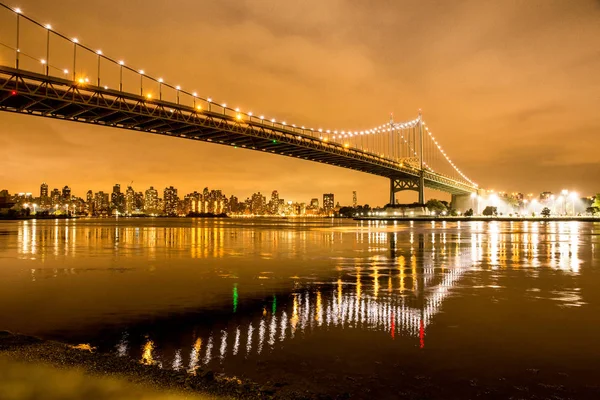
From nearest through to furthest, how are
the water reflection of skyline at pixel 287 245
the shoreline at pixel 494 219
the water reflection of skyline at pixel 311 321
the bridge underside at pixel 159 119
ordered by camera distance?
the water reflection of skyline at pixel 311 321
the water reflection of skyline at pixel 287 245
the bridge underside at pixel 159 119
the shoreline at pixel 494 219

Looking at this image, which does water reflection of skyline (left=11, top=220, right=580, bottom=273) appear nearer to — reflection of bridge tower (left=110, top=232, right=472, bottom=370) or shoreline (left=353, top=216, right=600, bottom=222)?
reflection of bridge tower (left=110, top=232, right=472, bottom=370)

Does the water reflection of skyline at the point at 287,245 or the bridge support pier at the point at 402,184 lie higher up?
the bridge support pier at the point at 402,184

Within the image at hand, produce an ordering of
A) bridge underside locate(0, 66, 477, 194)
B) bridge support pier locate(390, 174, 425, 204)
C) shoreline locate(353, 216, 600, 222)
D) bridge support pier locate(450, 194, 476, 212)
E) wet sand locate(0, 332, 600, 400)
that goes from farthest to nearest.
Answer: bridge support pier locate(450, 194, 476, 212) < bridge support pier locate(390, 174, 425, 204) < shoreline locate(353, 216, 600, 222) < bridge underside locate(0, 66, 477, 194) < wet sand locate(0, 332, 600, 400)

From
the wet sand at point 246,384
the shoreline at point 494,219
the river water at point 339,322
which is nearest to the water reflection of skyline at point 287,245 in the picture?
the river water at point 339,322

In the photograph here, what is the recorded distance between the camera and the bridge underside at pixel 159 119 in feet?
150

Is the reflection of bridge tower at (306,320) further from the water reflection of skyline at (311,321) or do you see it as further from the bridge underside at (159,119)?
the bridge underside at (159,119)

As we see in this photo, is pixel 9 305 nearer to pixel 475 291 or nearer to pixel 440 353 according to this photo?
pixel 440 353

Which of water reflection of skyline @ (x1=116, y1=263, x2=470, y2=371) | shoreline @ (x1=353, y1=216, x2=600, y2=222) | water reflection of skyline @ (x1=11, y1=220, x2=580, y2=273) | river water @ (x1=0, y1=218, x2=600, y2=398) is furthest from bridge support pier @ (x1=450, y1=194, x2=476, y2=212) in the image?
water reflection of skyline @ (x1=116, y1=263, x2=470, y2=371)

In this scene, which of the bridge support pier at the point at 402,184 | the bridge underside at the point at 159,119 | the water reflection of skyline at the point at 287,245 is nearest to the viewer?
the water reflection of skyline at the point at 287,245

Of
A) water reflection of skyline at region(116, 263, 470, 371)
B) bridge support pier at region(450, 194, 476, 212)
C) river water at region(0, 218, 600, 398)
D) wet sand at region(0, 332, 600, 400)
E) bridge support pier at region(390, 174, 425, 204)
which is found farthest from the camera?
bridge support pier at region(450, 194, 476, 212)

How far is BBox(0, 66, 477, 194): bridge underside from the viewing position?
45656mm

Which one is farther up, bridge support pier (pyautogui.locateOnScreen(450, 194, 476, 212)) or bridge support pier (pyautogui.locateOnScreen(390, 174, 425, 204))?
bridge support pier (pyautogui.locateOnScreen(390, 174, 425, 204))

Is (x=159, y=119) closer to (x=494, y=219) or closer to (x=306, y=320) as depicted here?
(x=306, y=320)

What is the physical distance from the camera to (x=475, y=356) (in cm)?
567
